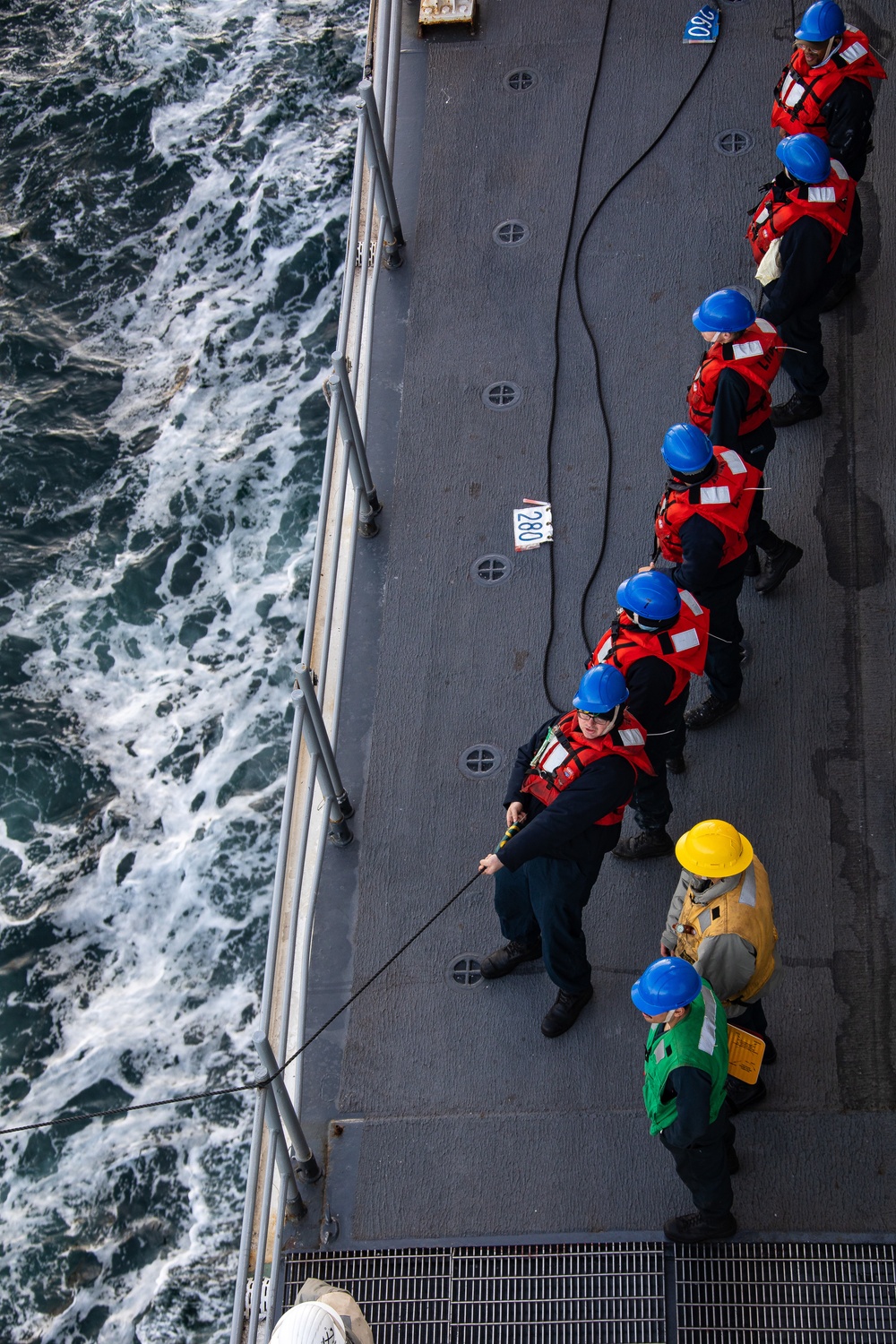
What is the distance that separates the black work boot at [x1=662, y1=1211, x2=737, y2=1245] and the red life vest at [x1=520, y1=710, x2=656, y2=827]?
1.29m

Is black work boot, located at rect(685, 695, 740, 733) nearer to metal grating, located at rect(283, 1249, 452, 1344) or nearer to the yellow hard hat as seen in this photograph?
the yellow hard hat

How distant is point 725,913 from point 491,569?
2411mm

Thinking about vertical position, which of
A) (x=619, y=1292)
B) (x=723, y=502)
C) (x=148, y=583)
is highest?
(x=723, y=502)

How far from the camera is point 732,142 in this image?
24.5 ft

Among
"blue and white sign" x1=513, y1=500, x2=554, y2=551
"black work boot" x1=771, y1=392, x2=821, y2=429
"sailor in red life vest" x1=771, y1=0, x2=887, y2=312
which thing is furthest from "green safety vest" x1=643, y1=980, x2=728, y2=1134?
"sailor in red life vest" x1=771, y1=0, x2=887, y2=312

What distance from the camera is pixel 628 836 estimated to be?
17.7ft

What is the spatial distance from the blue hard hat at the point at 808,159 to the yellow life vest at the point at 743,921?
10.4 ft

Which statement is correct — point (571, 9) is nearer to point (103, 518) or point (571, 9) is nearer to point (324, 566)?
point (324, 566)

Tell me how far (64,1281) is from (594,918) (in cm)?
349

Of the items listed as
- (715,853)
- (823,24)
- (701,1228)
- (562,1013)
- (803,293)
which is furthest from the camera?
(823,24)

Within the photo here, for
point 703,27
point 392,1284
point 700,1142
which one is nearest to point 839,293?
point 703,27

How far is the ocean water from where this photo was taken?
6.96m

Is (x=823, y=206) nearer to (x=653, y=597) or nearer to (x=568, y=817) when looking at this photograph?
(x=653, y=597)

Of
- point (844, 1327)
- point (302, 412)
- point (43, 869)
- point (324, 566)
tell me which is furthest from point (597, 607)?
point (302, 412)
